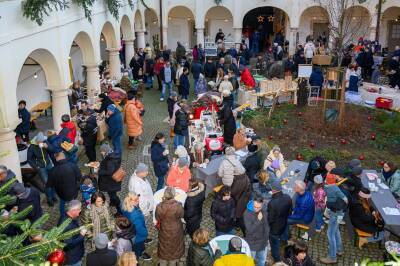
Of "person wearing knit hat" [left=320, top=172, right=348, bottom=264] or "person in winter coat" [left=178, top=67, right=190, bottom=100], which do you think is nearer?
"person wearing knit hat" [left=320, top=172, right=348, bottom=264]

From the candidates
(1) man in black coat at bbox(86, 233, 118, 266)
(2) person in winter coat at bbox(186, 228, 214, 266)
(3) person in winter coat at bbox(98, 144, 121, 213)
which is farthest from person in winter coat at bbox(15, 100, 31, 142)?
(2) person in winter coat at bbox(186, 228, 214, 266)

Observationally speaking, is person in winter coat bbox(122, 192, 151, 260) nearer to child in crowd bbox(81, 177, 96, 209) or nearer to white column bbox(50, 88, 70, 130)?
child in crowd bbox(81, 177, 96, 209)

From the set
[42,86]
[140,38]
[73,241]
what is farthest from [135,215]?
[140,38]

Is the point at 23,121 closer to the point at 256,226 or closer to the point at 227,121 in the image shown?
the point at 227,121

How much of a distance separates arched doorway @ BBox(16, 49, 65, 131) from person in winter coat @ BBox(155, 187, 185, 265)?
6728mm

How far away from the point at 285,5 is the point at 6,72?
18515 mm

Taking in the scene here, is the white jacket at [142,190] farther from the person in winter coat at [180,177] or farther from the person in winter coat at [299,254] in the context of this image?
the person in winter coat at [299,254]

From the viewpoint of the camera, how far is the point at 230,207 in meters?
7.73

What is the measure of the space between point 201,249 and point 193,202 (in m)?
1.43

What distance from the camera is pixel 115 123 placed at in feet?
40.3

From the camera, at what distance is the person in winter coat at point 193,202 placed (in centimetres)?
787

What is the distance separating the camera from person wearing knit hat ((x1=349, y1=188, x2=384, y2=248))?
8.25m

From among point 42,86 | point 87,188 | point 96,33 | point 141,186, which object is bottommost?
point 87,188

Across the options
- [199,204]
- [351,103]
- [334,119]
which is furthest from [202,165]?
[351,103]
